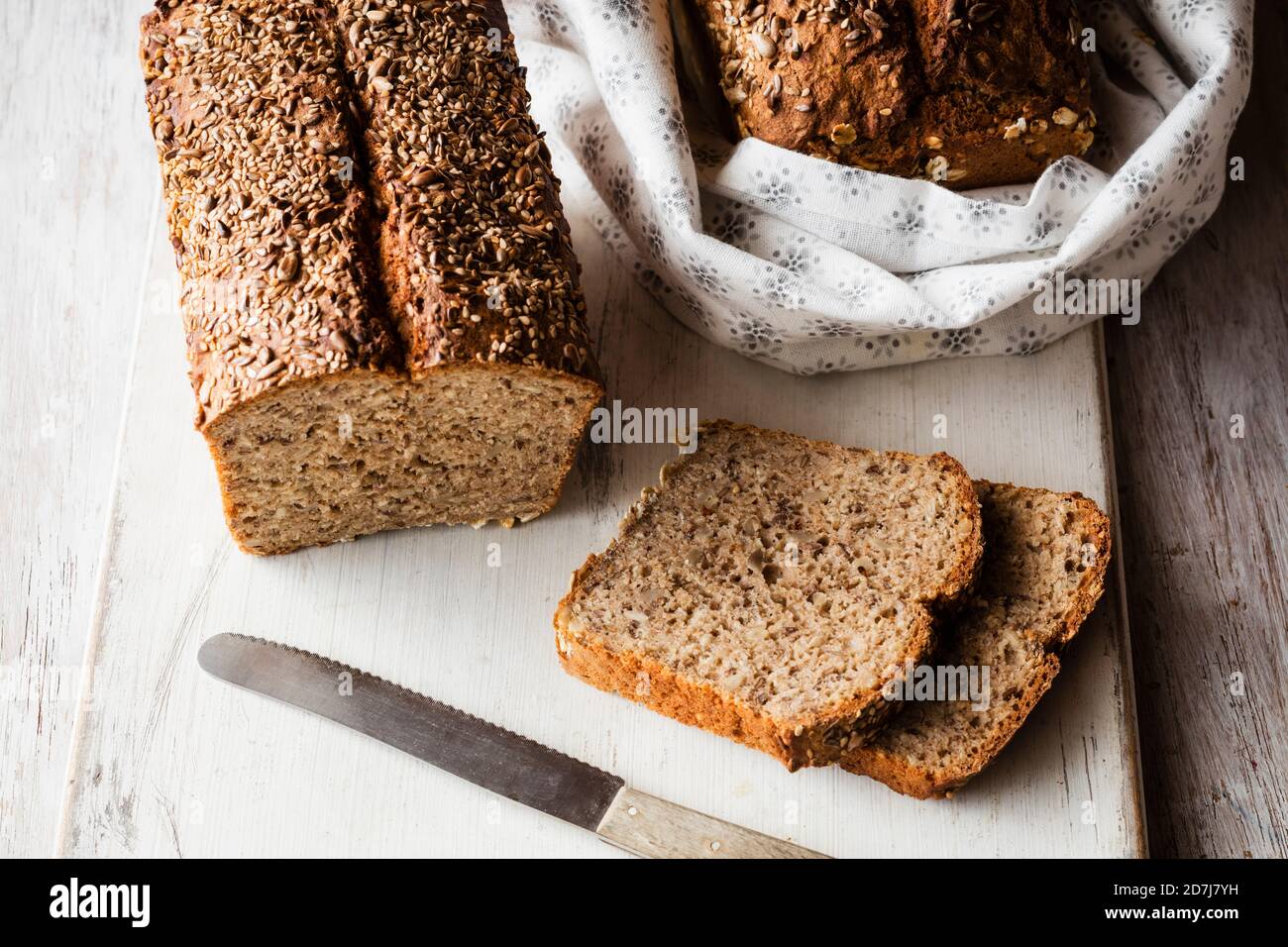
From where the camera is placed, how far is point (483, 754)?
2.84 m

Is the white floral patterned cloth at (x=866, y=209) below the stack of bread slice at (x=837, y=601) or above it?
above

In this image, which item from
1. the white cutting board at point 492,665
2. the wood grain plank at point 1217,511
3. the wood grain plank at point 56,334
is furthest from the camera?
the wood grain plank at point 56,334

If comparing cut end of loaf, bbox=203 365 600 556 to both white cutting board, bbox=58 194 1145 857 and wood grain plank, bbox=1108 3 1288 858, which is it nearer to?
white cutting board, bbox=58 194 1145 857

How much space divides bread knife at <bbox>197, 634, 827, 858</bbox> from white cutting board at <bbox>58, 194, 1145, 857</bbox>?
6 centimetres

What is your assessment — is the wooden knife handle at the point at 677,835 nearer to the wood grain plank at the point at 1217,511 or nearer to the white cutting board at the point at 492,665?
the white cutting board at the point at 492,665

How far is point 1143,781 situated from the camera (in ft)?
10.0

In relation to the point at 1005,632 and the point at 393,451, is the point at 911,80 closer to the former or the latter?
the point at 1005,632

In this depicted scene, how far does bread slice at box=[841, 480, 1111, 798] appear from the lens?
2.76 metres

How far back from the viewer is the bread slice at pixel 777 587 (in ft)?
9.12

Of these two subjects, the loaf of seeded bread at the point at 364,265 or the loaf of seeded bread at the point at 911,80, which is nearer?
the loaf of seeded bread at the point at 364,265

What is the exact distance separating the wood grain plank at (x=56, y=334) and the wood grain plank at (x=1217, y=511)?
273 cm

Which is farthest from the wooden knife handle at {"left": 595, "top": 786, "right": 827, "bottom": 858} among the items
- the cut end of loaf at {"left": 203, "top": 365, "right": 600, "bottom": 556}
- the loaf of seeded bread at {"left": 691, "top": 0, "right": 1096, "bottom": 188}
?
the loaf of seeded bread at {"left": 691, "top": 0, "right": 1096, "bottom": 188}

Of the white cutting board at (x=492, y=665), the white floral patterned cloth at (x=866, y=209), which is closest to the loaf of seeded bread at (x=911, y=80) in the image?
the white floral patterned cloth at (x=866, y=209)

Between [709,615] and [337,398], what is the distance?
3.18 ft
